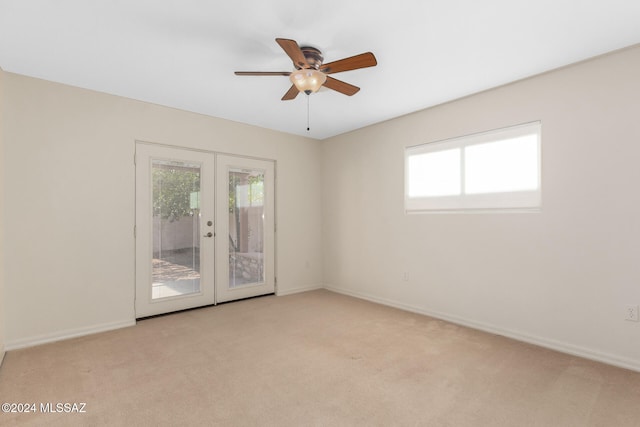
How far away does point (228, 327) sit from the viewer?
353 cm

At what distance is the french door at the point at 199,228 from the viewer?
3.82m

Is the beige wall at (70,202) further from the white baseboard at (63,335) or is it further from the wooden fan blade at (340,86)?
the wooden fan blade at (340,86)

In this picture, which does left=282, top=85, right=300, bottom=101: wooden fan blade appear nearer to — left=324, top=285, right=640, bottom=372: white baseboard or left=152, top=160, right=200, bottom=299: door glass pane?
left=152, top=160, right=200, bottom=299: door glass pane

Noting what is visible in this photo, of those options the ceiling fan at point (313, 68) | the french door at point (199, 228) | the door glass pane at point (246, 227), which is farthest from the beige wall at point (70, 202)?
the ceiling fan at point (313, 68)

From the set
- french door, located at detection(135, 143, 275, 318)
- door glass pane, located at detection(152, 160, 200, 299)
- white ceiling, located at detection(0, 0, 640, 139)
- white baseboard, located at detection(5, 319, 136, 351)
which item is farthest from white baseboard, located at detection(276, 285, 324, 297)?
white ceiling, located at detection(0, 0, 640, 139)

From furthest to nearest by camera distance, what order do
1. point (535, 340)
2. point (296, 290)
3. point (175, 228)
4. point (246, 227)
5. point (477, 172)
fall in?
point (296, 290), point (246, 227), point (175, 228), point (477, 172), point (535, 340)

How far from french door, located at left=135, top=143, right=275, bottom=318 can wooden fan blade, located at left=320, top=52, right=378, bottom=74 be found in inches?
98.4

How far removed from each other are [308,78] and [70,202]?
2760 mm

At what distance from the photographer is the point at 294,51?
7.06 feet

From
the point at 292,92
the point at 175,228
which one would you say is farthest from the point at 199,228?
the point at 292,92

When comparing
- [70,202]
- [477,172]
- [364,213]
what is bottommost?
[364,213]

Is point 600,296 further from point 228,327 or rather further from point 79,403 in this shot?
point 79,403

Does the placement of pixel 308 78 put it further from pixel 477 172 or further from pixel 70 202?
pixel 70 202

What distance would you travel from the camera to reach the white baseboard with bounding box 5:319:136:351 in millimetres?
2947
